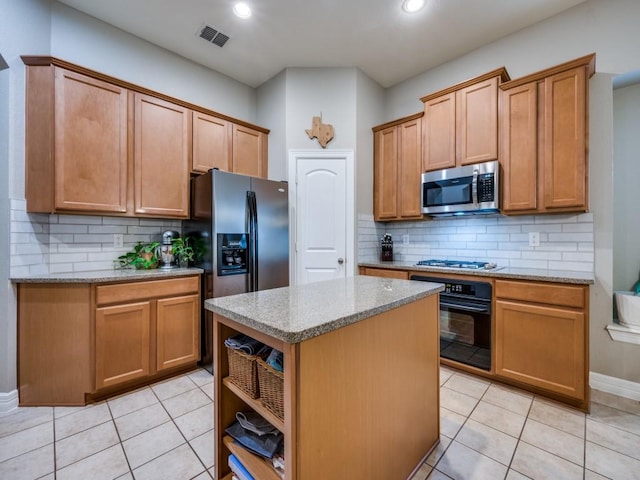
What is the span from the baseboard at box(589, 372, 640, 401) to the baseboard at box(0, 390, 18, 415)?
426 cm

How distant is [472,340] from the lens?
2.42 metres

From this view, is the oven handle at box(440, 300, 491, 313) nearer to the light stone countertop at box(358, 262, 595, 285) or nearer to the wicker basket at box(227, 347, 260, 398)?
the light stone countertop at box(358, 262, 595, 285)

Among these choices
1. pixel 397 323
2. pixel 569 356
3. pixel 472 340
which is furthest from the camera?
pixel 472 340

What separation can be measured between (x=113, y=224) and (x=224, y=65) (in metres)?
2.04

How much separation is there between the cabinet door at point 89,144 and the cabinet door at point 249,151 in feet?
3.41

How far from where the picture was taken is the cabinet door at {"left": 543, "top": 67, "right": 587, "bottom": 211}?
213 centimetres

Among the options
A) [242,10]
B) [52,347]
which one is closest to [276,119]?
[242,10]

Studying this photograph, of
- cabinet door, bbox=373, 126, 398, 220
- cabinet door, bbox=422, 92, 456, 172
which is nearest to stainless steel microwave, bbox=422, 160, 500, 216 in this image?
cabinet door, bbox=422, 92, 456, 172

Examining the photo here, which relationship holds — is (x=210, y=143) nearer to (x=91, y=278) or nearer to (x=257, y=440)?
(x=91, y=278)

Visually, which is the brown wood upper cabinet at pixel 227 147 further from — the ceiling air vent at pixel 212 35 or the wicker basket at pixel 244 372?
the wicker basket at pixel 244 372

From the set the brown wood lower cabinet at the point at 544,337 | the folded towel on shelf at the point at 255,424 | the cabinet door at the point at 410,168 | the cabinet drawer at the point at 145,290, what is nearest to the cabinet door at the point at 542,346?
the brown wood lower cabinet at the point at 544,337

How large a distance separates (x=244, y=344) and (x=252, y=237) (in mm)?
1626

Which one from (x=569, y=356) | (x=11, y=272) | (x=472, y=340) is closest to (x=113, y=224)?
(x=11, y=272)

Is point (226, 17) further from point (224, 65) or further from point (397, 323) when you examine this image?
point (397, 323)
